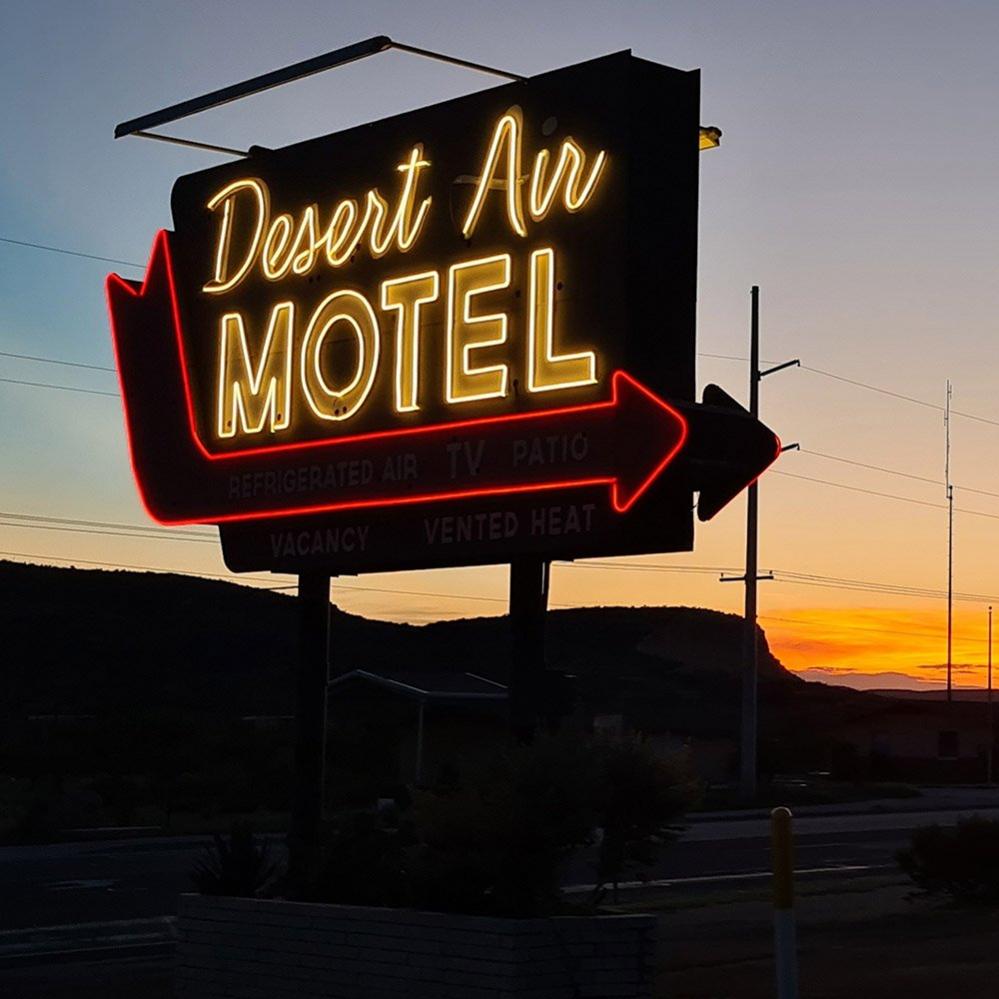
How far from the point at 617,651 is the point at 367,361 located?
14030 cm

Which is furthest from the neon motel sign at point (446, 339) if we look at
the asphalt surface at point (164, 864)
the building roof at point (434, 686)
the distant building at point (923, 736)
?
the distant building at point (923, 736)

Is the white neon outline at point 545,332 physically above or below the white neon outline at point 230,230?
below

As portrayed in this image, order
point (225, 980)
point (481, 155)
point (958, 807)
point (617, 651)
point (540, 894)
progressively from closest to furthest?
1. point (540, 894)
2. point (225, 980)
3. point (481, 155)
4. point (958, 807)
5. point (617, 651)

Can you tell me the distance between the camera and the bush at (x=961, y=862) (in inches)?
840

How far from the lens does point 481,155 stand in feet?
46.0

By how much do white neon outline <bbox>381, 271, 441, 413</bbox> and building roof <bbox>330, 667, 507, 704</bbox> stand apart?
1652 inches

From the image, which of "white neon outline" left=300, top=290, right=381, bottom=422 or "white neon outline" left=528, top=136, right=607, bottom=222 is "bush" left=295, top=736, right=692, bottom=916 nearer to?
"white neon outline" left=300, top=290, right=381, bottom=422

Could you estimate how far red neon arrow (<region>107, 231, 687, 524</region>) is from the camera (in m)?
12.7

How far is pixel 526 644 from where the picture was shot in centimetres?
1328

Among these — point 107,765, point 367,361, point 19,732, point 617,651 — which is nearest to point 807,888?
point 367,361

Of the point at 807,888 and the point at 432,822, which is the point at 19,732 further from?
the point at 432,822

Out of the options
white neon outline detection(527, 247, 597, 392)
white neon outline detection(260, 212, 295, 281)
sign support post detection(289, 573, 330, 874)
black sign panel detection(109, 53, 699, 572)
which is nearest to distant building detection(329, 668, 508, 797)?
black sign panel detection(109, 53, 699, 572)

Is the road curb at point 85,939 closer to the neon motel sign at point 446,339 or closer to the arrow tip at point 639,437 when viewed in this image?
the neon motel sign at point 446,339

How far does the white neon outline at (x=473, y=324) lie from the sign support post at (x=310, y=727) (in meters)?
2.51
